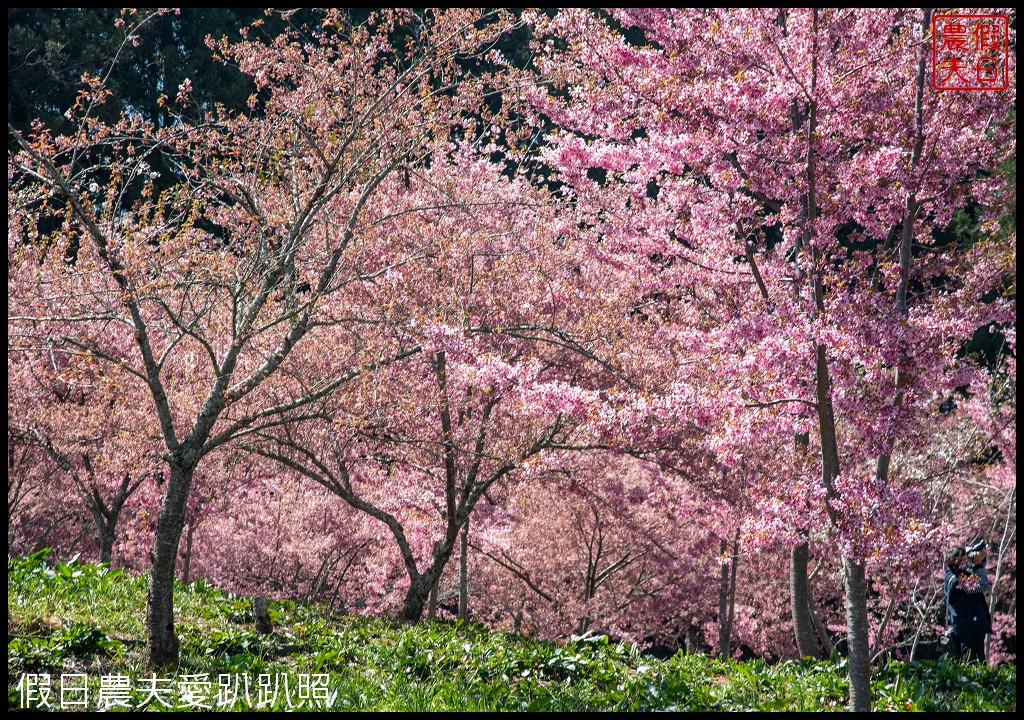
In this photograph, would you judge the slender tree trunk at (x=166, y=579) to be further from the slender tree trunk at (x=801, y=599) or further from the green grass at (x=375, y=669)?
the slender tree trunk at (x=801, y=599)

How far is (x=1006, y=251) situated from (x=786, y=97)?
216 cm

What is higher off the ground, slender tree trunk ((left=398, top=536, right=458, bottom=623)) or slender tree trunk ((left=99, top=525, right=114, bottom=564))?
slender tree trunk ((left=99, top=525, right=114, bottom=564))

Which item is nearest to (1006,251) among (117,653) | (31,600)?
(117,653)

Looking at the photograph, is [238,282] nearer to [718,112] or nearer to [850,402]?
[718,112]

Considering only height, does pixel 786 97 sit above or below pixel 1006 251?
above

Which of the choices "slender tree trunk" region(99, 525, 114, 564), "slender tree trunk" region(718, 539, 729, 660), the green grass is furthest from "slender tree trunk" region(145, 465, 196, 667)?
"slender tree trunk" region(718, 539, 729, 660)

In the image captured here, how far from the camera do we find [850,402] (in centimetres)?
559

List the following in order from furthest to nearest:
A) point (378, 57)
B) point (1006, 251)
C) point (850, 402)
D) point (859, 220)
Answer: point (378, 57) < point (859, 220) < point (1006, 251) < point (850, 402)
